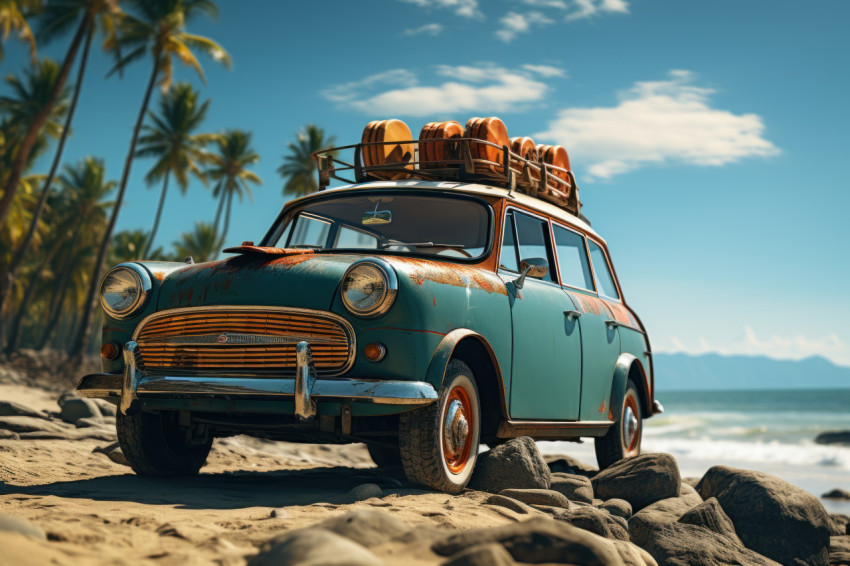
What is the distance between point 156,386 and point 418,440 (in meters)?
1.48

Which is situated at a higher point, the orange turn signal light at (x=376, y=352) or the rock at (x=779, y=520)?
the orange turn signal light at (x=376, y=352)

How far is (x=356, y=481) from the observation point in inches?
234

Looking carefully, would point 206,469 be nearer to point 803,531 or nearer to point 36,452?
point 36,452

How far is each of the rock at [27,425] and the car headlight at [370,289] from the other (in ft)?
15.3

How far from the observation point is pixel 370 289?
4680 mm

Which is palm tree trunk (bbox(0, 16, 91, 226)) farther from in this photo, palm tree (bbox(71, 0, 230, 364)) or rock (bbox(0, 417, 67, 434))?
rock (bbox(0, 417, 67, 434))

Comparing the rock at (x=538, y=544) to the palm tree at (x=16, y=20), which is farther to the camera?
the palm tree at (x=16, y=20)

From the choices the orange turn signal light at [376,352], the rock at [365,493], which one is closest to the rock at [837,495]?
the rock at [365,493]

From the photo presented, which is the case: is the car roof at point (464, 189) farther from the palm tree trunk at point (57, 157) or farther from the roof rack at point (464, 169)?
the palm tree trunk at point (57, 157)

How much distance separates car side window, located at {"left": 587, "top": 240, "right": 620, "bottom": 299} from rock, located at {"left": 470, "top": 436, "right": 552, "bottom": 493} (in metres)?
2.36

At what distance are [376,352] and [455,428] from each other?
74cm

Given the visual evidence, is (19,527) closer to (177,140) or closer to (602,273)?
(602,273)

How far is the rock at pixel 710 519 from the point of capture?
585cm

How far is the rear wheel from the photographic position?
18.1ft
